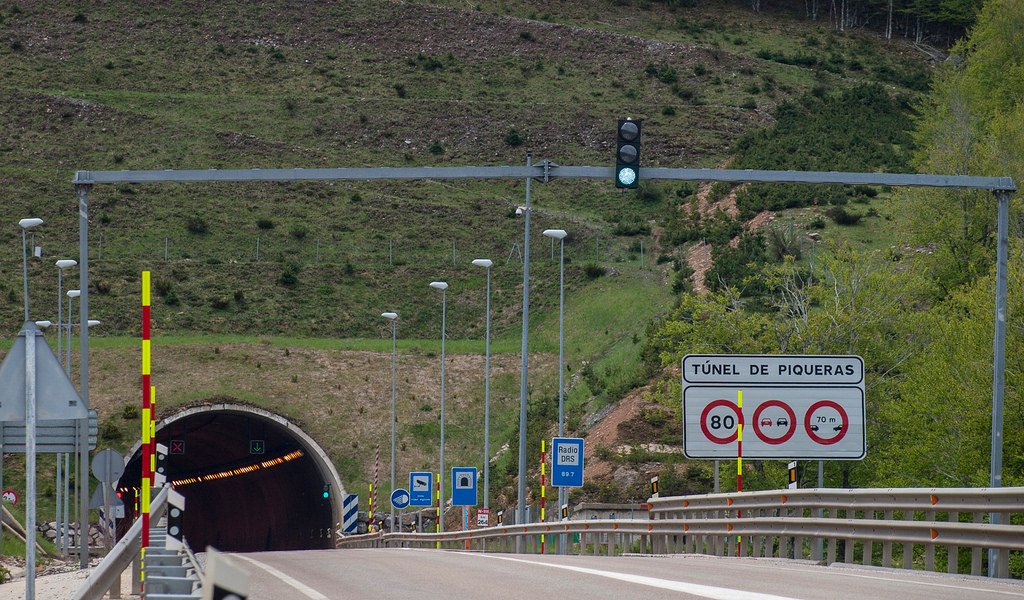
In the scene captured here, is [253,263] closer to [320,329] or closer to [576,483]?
[320,329]

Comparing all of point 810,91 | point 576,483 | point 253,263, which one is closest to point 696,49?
point 810,91

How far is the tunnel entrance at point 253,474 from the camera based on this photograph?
6662cm

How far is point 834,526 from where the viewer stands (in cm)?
1866

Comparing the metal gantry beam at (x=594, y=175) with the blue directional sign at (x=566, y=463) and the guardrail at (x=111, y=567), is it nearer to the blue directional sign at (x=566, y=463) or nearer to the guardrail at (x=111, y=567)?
the guardrail at (x=111, y=567)

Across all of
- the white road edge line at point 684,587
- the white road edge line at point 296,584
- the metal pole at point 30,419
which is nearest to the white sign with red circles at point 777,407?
the white road edge line at point 296,584

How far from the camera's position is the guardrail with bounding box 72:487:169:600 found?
1141 centimetres

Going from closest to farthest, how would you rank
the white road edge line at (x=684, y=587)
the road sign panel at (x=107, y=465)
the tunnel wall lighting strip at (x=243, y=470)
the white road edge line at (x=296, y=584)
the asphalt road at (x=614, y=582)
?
the white road edge line at (x=684, y=587) < the asphalt road at (x=614, y=582) < the white road edge line at (x=296, y=584) < the road sign panel at (x=107, y=465) < the tunnel wall lighting strip at (x=243, y=470)

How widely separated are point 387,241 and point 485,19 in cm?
4062

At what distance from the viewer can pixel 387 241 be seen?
98.7m

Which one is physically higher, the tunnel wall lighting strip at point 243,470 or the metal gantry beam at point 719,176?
the metal gantry beam at point 719,176

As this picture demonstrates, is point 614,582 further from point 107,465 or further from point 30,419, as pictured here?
point 107,465

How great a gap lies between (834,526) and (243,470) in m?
60.0

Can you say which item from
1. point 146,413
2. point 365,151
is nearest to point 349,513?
point 146,413

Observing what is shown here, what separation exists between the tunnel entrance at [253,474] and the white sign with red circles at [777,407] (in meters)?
39.6
